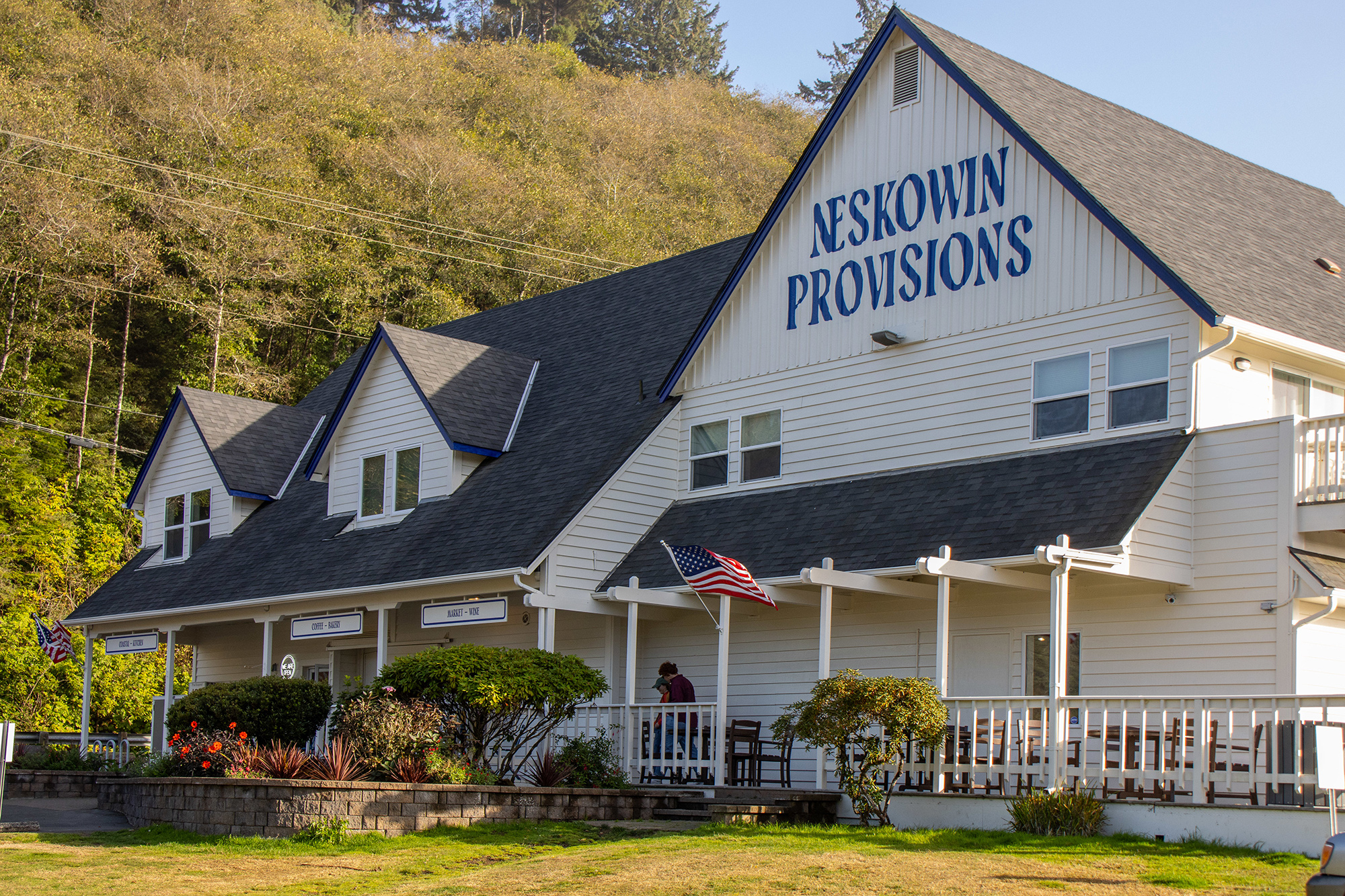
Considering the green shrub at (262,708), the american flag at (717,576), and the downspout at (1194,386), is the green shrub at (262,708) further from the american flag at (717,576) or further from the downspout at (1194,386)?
the downspout at (1194,386)

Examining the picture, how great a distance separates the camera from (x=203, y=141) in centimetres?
4881

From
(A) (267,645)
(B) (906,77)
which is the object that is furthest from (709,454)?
(A) (267,645)

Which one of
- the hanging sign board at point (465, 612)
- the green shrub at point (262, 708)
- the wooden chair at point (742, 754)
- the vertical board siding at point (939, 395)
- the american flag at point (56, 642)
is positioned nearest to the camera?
the vertical board siding at point (939, 395)

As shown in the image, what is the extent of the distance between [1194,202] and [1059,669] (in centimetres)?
789

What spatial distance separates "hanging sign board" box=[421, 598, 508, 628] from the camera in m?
20.4

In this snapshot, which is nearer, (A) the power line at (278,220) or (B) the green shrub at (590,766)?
(B) the green shrub at (590,766)

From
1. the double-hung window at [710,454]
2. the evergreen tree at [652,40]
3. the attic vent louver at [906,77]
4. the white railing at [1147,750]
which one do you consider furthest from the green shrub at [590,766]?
the evergreen tree at [652,40]

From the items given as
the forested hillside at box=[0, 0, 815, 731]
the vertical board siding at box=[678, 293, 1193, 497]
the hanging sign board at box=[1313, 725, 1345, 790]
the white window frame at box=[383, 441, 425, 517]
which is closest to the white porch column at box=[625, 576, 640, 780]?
the vertical board siding at box=[678, 293, 1193, 497]

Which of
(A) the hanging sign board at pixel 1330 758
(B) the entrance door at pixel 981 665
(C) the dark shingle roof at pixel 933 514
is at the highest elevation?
(C) the dark shingle roof at pixel 933 514

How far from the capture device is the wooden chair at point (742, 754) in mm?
18156

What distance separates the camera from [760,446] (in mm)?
21438

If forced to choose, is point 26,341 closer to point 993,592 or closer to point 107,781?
point 107,781

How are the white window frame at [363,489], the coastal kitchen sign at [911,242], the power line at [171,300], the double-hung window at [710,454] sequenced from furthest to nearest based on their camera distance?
the power line at [171,300] → the white window frame at [363,489] → the double-hung window at [710,454] → the coastal kitchen sign at [911,242]

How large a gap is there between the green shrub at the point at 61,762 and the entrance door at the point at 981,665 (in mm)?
16029
